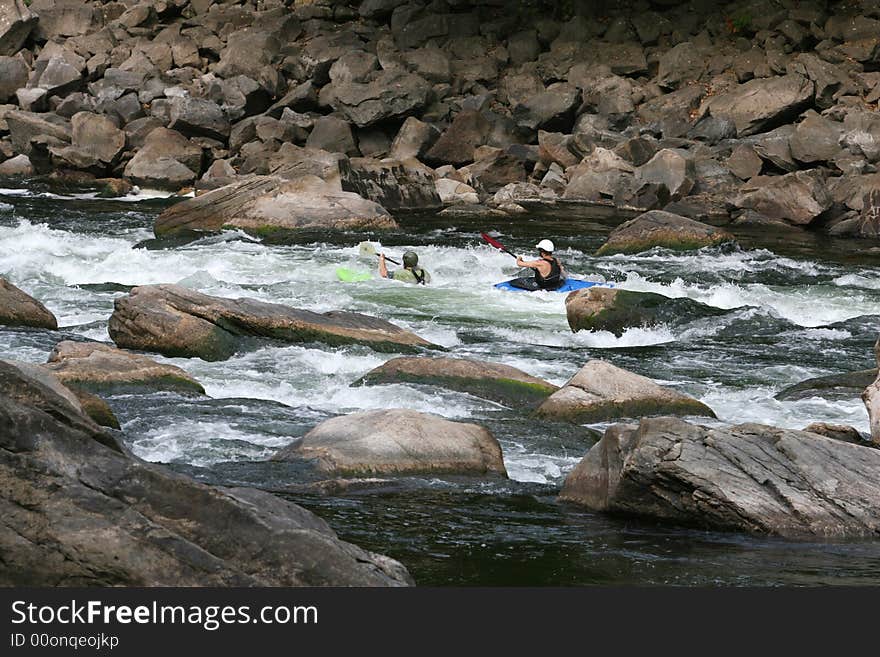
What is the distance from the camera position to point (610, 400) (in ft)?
29.5

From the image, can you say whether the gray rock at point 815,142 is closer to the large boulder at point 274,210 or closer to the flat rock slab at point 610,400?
the large boulder at point 274,210

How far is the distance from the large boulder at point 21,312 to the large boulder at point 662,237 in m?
7.96

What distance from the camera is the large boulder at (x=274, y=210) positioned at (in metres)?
18.1

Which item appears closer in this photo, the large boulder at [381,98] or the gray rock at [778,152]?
the gray rock at [778,152]

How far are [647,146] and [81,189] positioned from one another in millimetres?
9808

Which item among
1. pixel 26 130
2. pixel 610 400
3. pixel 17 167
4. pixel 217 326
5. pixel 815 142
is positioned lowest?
pixel 815 142

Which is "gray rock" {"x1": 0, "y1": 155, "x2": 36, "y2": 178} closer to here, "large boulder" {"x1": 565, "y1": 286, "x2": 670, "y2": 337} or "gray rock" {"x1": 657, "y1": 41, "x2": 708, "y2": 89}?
"gray rock" {"x1": 657, "y1": 41, "x2": 708, "y2": 89}

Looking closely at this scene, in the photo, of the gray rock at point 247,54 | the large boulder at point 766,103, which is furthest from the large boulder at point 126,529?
the gray rock at point 247,54

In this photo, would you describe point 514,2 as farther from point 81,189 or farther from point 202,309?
point 202,309

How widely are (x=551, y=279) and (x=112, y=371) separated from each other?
6.45 metres

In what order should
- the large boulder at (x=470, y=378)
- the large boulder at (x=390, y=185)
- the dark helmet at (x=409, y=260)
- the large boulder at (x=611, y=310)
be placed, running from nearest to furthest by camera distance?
the large boulder at (x=470, y=378)
the large boulder at (x=611, y=310)
the dark helmet at (x=409, y=260)
the large boulder at (x=390, y=185)

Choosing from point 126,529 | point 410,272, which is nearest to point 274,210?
point 410,272

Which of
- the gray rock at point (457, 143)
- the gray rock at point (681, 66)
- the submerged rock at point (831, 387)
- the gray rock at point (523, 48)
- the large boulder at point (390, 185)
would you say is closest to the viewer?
the submerged rock at point (831, 387)

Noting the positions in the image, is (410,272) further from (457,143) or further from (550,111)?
(550,111)
